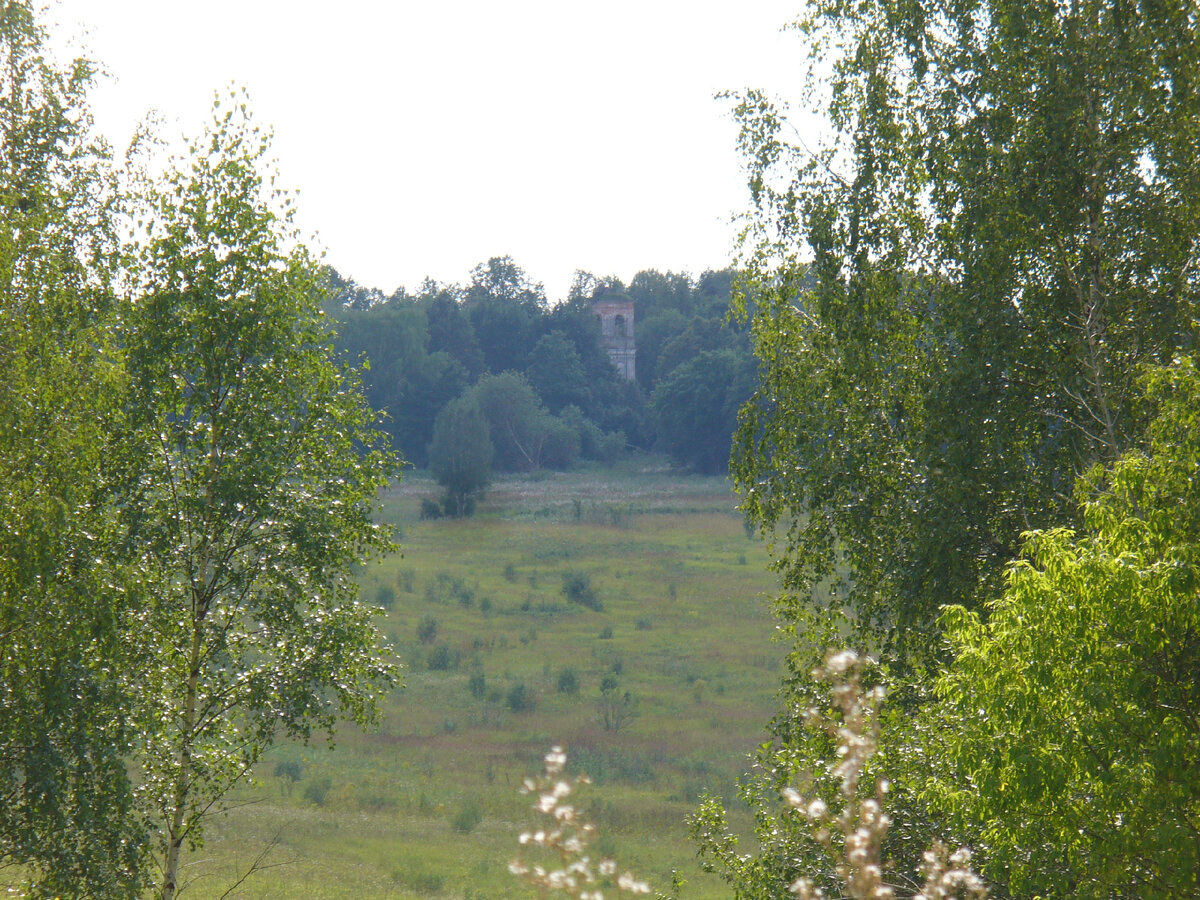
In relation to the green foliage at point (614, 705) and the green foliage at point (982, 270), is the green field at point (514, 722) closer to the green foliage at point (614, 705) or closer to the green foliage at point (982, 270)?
the green foliage at point (614, 705)

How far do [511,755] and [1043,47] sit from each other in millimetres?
20302

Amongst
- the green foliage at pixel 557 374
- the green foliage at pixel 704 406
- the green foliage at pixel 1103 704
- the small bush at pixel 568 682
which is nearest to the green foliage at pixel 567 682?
the small bush at pixel 568 682

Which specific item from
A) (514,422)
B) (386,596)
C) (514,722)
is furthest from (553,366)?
(514,722)

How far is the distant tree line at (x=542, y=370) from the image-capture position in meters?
84.2

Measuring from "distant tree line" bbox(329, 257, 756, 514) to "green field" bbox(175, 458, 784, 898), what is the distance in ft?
62.1

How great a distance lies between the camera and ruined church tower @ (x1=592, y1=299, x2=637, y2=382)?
114713mm

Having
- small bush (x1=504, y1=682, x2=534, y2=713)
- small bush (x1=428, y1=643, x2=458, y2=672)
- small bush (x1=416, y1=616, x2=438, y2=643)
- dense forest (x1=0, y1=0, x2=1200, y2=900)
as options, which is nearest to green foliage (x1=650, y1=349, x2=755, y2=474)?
small bush (x1=416, y1=616, x2=438, y2=643)

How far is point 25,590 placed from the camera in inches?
343

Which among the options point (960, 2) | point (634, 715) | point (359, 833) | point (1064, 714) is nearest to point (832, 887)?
point (1064, 714)

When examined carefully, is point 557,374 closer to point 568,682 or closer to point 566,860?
point 568,682

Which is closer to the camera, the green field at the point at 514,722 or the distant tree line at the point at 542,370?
the green field at the point at 514,722

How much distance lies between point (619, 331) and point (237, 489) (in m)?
106

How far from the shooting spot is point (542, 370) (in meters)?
103

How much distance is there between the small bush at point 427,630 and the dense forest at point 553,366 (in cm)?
2910
